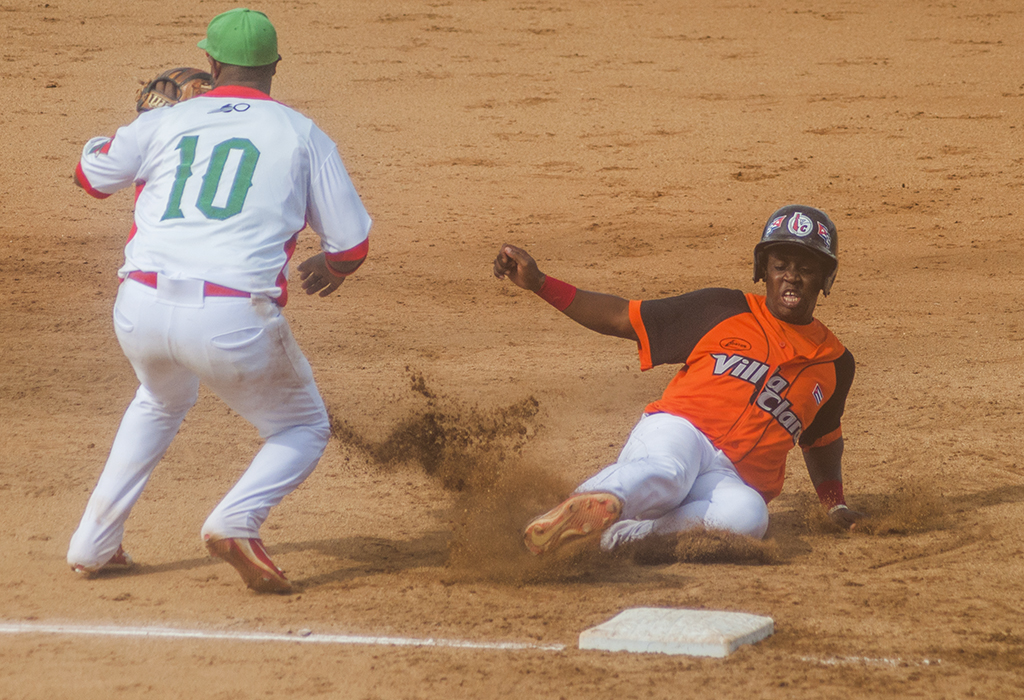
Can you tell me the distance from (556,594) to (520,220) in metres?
5.79

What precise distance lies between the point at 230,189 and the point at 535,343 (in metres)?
3.92

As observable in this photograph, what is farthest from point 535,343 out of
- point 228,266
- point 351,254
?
point 228,266

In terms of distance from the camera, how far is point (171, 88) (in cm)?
438

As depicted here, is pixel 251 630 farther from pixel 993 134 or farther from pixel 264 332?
pixel 993 134

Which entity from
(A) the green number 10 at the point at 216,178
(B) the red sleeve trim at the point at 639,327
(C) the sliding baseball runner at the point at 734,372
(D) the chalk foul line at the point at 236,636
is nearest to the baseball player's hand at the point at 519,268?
(C) the sliding baseball runner at the point at 734,372

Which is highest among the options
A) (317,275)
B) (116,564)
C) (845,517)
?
(317,275)

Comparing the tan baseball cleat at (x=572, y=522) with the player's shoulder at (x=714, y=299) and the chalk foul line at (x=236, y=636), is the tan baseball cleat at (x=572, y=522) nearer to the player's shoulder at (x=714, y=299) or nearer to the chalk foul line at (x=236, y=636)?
the chalk foul line at (x=236, y=636)

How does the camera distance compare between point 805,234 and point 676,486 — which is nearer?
point 676,486

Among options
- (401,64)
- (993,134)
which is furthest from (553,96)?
(993,134)

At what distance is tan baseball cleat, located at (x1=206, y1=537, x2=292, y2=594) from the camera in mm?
3703

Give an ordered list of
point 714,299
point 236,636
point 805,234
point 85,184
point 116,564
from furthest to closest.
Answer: point 714,299
point 805,234
point 116,564
point 85,184
point 236,636

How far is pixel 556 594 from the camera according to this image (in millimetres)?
3869

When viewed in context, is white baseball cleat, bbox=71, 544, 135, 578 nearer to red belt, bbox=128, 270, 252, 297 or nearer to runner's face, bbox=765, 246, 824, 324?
red belt, bbox=128, 270, 252, 297

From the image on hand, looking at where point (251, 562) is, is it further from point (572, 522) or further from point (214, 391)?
point (572, 522)
